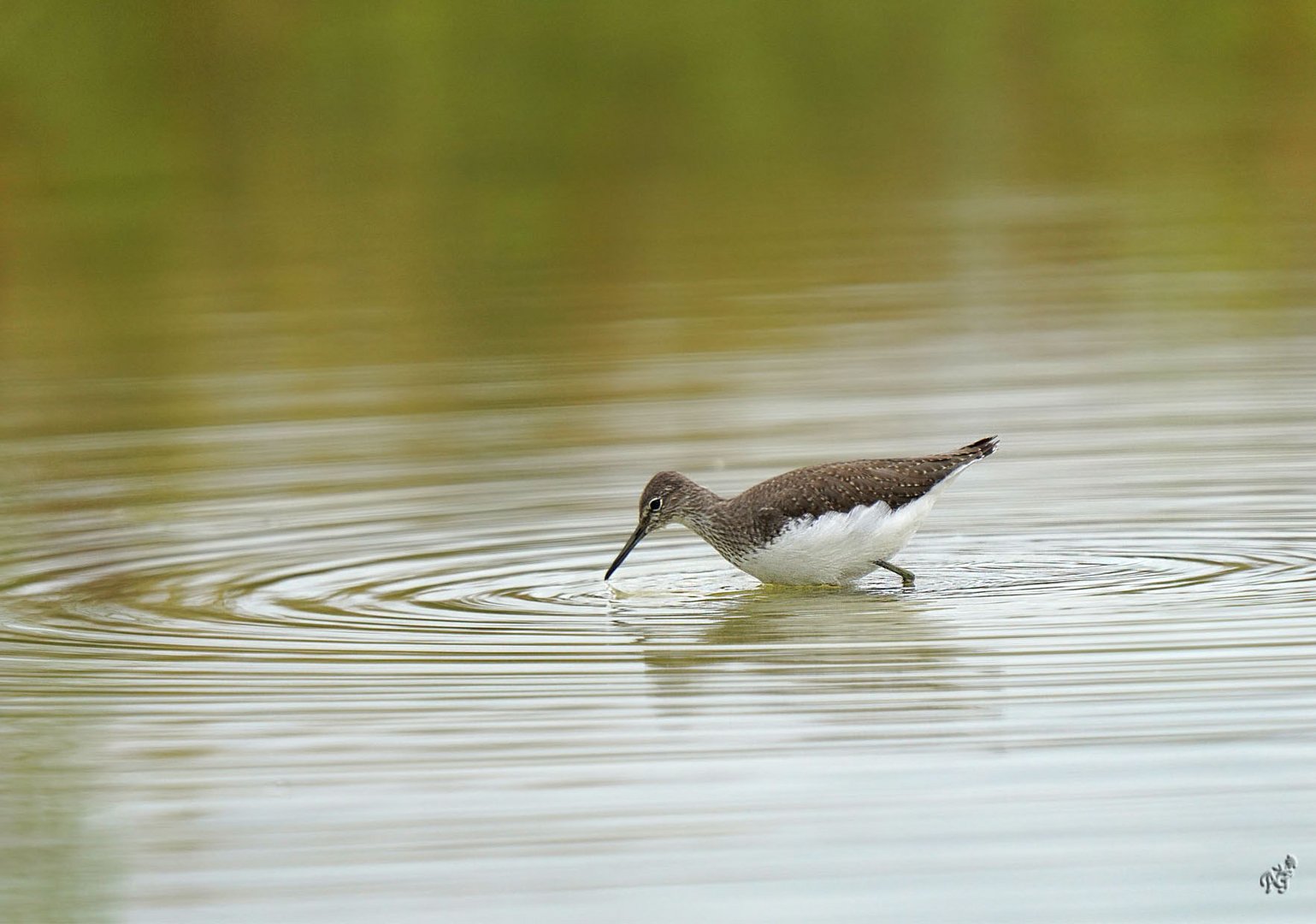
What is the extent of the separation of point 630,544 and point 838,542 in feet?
3.71

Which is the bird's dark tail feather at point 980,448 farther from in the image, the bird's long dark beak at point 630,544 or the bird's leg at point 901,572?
the bird's long dark beak at point 630,544

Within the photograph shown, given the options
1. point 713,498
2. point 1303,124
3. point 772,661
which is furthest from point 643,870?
point 1303,124

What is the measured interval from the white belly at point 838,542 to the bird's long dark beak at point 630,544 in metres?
0.59

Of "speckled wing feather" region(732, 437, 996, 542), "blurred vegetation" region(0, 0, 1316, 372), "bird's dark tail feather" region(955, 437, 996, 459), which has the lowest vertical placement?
"speckled wing feather" region(732, 437, 996, 542)

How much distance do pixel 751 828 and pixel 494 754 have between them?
4.26 ft

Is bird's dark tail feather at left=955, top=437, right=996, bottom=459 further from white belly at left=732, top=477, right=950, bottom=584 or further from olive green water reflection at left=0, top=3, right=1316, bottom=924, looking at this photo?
olive green water reflection at left=0, top=3, right=1316, bottom=924

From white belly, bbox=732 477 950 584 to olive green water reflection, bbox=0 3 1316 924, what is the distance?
0.19 m

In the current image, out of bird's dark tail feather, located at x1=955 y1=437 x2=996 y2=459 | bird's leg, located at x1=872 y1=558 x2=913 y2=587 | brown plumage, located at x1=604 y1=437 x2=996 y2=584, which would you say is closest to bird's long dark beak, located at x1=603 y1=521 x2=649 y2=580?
brown plumage, located at x1=604 y1=437 x2=996 y2=584

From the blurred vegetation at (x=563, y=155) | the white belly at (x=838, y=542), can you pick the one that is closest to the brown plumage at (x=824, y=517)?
the white belly at (x=838, y=542)

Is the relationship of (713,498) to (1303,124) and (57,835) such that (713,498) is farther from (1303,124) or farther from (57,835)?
(1303,124)

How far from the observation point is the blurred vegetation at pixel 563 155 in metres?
23.1

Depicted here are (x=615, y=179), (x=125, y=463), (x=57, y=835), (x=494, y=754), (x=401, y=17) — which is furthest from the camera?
(x=401, y=17)

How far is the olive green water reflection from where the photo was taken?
765 cm

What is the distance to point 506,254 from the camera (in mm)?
25891
